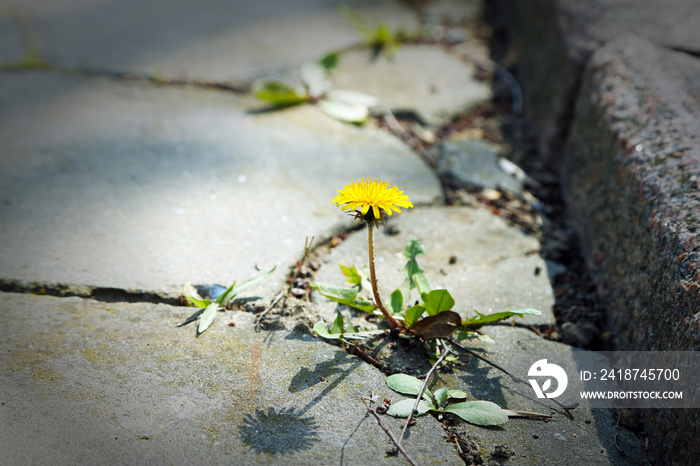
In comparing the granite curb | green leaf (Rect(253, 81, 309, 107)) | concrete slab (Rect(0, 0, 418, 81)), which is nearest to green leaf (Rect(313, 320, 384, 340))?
the granite curb

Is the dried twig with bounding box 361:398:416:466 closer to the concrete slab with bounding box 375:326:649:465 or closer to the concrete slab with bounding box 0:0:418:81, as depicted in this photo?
the concrete slab with bounding box 375:326:649:465

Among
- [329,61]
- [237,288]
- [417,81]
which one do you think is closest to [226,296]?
[237,288]

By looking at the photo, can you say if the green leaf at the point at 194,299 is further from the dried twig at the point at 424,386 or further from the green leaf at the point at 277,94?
the green leaf at the point at 277,94

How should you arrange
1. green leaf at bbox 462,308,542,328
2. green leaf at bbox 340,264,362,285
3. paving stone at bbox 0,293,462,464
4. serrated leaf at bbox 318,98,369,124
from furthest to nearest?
serrated leaf at bbox 318,98,369,124 < green leaf at bbox 340,264,362,285 < green leaf at bbox 462,308,542,328 < paving stone at bbox 0,293,462,464

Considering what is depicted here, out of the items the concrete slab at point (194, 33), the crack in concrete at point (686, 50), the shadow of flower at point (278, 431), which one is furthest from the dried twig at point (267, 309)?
the crack in concrete at point (686, 50)

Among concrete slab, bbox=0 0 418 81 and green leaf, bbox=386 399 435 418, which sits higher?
concrete slab, bbox=0 0 418 81

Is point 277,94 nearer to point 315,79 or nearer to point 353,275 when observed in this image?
point 315,79

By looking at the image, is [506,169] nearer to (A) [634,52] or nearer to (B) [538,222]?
(B) [538,222]
